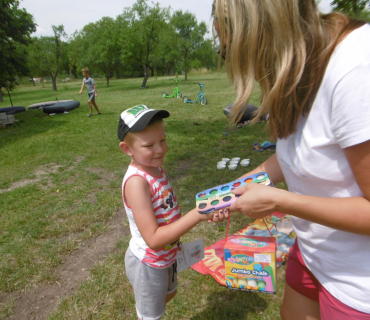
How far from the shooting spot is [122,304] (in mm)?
2488

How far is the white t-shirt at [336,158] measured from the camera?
785mm

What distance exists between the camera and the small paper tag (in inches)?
68.7

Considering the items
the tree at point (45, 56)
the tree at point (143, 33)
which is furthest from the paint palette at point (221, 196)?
the tree at point (45, 56)

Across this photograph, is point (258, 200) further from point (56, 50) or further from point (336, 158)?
point (56, 50)

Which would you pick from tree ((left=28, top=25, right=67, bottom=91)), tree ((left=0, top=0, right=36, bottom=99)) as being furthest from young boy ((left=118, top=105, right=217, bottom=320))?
tree ((left=28, top=25, right=67, bottom=91))

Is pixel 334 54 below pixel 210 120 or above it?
above

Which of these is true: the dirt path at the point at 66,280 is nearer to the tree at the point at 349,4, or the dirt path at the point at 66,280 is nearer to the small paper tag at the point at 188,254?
the small paper tag at the point at 188,254

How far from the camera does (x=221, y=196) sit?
1301 mm

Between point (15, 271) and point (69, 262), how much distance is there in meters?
0.55

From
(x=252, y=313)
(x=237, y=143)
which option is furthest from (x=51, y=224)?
(x=237, y=143)

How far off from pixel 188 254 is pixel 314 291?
29.3 inches

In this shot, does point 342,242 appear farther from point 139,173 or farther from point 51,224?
point 51,224

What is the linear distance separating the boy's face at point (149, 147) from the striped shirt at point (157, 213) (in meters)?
0.06

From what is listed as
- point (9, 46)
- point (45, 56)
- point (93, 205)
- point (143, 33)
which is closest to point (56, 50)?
point (45, 56)
